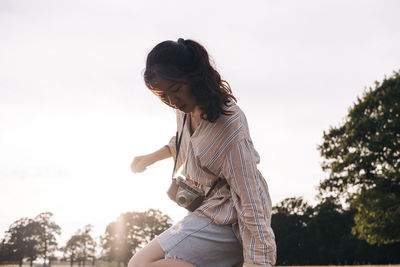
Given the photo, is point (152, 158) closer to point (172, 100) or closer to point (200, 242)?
point (172, 100)

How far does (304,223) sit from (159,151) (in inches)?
3098

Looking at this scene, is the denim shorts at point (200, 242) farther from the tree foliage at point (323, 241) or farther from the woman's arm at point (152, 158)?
the tree foliage at point (323, 241)

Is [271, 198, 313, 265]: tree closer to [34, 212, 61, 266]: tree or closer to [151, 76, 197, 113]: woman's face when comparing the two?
[34, 212, 61, 266]: tree

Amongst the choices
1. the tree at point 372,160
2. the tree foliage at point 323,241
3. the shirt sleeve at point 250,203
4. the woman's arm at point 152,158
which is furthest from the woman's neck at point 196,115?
the tree foliage at point 323,241

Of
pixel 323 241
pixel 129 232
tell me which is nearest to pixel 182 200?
pixel 323 241

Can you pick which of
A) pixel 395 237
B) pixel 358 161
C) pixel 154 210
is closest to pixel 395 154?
pixel 358 161

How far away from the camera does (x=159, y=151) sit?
325cm

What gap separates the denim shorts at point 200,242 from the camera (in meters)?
2.46

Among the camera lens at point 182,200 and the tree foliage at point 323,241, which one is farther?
the tree foliage at point 323,241

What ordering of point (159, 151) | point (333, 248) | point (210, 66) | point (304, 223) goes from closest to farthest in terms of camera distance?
1. point (210, 66)
2. point (159, 151)
3. point (333, 248)
4. point (304, 223)

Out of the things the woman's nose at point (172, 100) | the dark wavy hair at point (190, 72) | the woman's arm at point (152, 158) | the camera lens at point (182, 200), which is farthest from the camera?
the woman's arm at point (152, 158)

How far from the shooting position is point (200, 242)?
2498 mm

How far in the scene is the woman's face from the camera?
2465mm

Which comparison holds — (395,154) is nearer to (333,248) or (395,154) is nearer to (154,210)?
(333,248)
